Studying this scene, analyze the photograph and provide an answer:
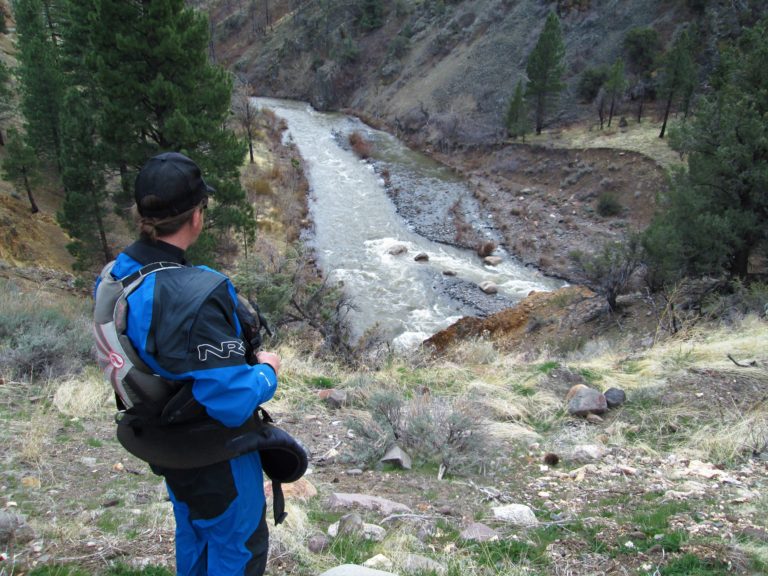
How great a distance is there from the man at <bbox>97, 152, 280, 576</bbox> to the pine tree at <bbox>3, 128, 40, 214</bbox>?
1893cm

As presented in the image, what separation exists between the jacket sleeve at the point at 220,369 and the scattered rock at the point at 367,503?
2.08 metres

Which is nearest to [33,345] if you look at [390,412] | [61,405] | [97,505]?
[61,405]

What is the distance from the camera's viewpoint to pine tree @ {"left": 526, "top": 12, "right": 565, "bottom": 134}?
96.3ft

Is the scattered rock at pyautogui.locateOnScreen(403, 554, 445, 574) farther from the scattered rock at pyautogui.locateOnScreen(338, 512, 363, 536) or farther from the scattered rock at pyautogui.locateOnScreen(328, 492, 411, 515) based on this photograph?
the scattered rock at pyautogui.locateOnScreen(328, 492, 411, 515)

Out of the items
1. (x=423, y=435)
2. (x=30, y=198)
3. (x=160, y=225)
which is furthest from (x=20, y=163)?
(x=160, y=225)

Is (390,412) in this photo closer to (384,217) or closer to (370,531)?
(370,531)

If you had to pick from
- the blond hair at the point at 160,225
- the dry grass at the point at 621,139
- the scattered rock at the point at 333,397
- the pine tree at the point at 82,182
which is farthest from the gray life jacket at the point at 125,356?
the dry grass at the point at 621,139

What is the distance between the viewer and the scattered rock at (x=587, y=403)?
5.84 meters

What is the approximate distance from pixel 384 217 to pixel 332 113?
2795 cm

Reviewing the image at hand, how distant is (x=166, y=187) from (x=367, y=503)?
105 inches

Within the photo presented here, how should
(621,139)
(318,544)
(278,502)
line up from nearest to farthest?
1. (278,502)
2. (318,544)
3. (621,139)

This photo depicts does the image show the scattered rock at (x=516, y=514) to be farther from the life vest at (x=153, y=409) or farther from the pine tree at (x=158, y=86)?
the pine tree at (x=158, y=86)

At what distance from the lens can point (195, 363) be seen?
186 centimetres

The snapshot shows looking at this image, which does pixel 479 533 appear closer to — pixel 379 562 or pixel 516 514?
pixel 516 514
